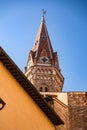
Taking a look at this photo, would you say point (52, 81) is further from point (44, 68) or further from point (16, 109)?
point (16, 109)

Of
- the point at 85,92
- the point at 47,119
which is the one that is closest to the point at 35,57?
the point at 85,92

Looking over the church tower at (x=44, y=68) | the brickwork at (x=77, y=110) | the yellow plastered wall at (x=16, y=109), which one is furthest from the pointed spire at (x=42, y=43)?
the yellow plastered wall at (x=16, y=109)

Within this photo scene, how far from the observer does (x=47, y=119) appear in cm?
1169

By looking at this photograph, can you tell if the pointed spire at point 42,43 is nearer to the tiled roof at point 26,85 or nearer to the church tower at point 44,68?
the church tower at point 44,68

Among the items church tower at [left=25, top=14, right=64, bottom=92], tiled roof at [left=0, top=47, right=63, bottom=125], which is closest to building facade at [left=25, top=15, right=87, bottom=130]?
church tower at [left=25, top=14, right=64, bottom=92]

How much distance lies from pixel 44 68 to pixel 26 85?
77.4ft

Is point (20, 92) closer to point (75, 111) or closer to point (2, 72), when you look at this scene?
point (2, 72)

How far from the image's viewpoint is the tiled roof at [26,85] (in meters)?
9.89

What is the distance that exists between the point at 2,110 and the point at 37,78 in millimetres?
24139

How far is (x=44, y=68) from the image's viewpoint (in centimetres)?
3431

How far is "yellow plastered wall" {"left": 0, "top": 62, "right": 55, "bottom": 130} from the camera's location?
9.32 metres

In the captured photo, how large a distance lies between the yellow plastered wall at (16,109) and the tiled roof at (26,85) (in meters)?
0.12

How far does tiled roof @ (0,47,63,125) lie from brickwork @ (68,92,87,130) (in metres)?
5.44

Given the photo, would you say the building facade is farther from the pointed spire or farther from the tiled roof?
the tiled roof
